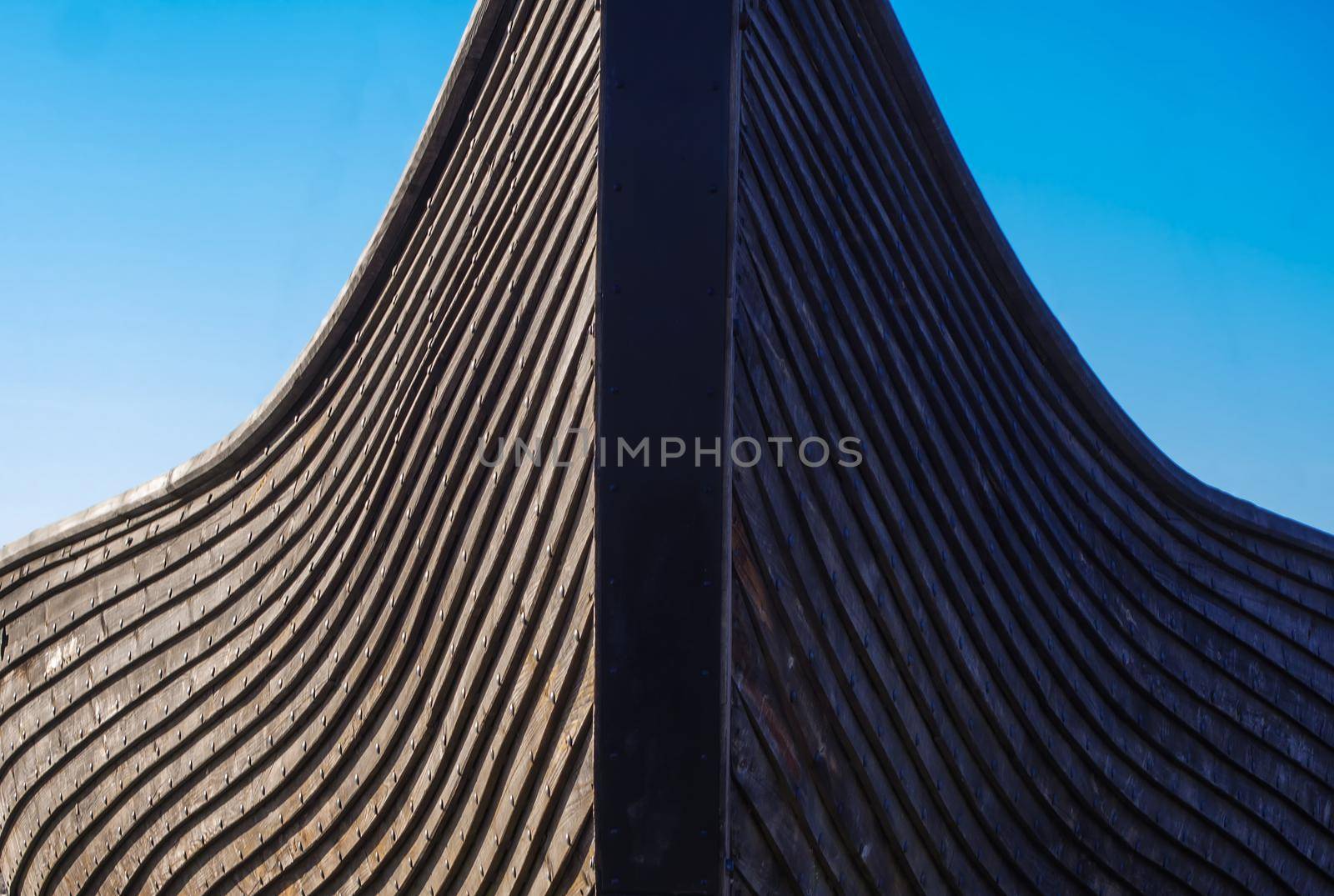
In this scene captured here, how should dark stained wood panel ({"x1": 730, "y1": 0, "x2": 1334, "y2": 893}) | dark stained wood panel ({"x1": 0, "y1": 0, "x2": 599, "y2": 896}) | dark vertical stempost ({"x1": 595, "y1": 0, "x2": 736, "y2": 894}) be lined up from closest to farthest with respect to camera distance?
dark vertical stempost ({"x1": 595, "y1": 0, "x2": 736, "y2": 894}), dark stained wood panel ({"x1": 730, "y1": 0, "x2": 1334, "y2": 893}), dark stained wood panel ({"x1": 0, "y1": 0, "x2": 599, "y2": 896})

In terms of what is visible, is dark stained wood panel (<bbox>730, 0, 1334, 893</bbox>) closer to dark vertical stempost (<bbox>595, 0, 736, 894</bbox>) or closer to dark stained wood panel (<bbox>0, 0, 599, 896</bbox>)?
dark vertical stempost (<bbox>595, 0, 736, 894</bbox>)

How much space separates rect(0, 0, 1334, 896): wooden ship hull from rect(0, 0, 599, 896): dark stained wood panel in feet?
0.06

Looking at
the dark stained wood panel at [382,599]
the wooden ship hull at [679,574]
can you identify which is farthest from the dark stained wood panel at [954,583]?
the dark stained wood panel at [382,599]

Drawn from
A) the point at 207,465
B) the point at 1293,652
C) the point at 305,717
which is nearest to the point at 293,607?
the point at 305,717

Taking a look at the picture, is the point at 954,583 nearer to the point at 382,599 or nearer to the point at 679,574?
the point at 679,574

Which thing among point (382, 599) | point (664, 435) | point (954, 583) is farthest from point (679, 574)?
point (382, 599)

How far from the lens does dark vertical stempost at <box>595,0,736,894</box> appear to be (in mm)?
2789

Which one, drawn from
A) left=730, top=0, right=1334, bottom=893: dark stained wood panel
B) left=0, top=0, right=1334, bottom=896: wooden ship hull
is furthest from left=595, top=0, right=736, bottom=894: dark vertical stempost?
left=730, top=0, right=1334, bottom=893: dark stained wood panel

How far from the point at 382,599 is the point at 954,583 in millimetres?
1866

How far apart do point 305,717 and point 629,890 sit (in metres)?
1.78

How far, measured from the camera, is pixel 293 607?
14.2ft

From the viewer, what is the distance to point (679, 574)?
281 centimetres

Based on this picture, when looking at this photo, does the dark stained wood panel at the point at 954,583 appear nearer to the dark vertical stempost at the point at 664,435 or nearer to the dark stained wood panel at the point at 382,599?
the dark vertical stempost at the point at 664,435

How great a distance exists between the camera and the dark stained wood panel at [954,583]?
3.09m
